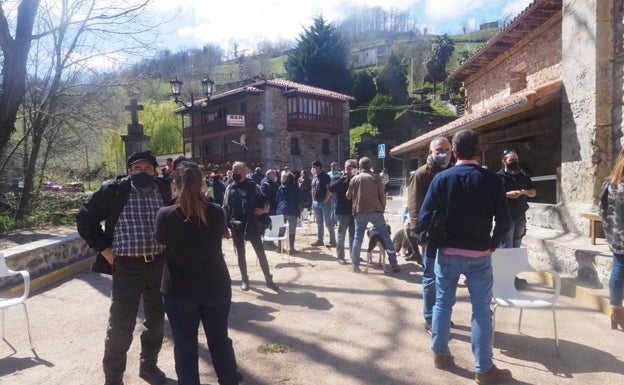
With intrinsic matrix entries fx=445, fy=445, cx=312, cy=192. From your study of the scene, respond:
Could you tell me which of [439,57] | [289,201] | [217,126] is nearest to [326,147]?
[217,126]

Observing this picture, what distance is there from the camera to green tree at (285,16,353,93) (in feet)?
152

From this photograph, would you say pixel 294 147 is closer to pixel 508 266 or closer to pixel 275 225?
pixel 275 225

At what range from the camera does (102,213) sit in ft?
10.3

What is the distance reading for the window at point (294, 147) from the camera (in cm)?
3475

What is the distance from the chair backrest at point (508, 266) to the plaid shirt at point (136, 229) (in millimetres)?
2821

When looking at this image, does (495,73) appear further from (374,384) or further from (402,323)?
(374,384)

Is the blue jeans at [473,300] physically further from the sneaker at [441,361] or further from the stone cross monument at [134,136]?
the stone cross monument at [134,136]

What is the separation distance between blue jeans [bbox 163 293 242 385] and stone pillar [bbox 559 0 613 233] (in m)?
6.00

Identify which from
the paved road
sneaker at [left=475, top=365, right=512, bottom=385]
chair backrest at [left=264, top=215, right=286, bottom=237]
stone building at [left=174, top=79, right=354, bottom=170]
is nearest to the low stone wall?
the paved road

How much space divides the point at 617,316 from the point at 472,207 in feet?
7.17

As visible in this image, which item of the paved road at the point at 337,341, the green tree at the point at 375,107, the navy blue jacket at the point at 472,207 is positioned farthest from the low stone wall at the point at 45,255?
the green tree at the point at 375,107

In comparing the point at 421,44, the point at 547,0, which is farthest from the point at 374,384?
the point at 421,44

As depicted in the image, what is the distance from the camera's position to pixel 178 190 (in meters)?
2.72

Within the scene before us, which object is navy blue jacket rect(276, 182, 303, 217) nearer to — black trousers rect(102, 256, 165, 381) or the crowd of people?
the crowd of people
